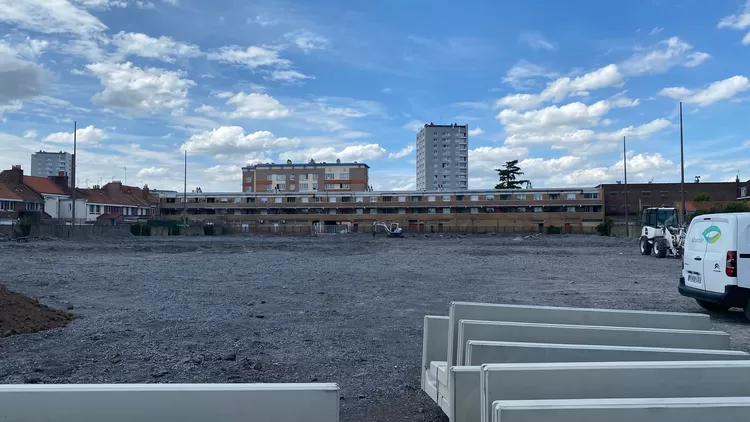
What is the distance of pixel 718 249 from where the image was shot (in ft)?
34.5

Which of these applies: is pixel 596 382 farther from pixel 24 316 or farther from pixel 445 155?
pixel 445 155

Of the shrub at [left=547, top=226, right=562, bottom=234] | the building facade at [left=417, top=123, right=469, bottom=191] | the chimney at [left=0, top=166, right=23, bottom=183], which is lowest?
the shrub at [left=547, top=226, right=562, bottom=234]

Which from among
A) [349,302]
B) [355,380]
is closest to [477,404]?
[355,380]

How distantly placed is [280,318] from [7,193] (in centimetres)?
7701

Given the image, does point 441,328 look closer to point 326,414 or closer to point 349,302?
point 326,414

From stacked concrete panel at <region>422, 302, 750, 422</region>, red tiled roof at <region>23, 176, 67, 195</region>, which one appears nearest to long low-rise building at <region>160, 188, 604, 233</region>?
red tiled roof at <region>23, 176, 67, 195</region>

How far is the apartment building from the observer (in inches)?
5256

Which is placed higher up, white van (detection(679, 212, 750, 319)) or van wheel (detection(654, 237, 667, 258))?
white van (detection(679, 212, 750, 319))

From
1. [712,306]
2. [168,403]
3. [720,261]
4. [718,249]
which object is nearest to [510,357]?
[168,403]

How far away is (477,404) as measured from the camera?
3.94 m

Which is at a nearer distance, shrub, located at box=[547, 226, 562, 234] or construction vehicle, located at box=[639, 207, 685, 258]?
construction vehicle, located at box=[639, 207, 685, 258]

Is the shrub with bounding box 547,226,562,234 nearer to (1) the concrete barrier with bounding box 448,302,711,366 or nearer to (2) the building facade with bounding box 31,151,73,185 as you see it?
(1) the concrete barrier with bounding box 448,302,711,366

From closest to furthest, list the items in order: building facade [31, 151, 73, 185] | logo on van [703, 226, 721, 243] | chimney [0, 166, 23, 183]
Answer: logo on van [703, 226, 721, 243] < chimney [0, 166, 23, 183] < building facade [31, 151, 73, 185]

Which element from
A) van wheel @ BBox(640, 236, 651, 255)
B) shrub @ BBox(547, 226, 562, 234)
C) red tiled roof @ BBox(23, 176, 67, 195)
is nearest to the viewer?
van wheel @ BBox(640, 236, 651, 255)
